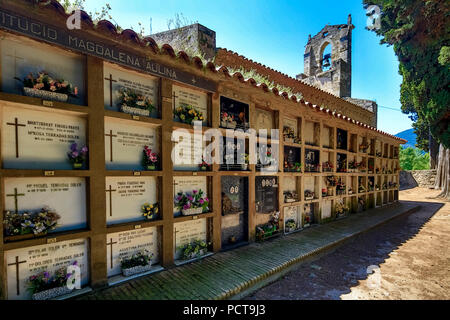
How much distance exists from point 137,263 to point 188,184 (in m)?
1.48

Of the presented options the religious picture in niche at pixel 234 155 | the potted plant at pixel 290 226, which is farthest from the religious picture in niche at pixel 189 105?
the potted plant at pixel 290 226

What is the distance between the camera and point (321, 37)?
70.9 ft

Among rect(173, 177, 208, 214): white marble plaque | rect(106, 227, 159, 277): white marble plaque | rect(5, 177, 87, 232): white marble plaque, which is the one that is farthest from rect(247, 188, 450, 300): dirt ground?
rect(5, 177, 87, 232): white marble plaque

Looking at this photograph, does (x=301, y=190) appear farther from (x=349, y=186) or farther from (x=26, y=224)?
(x=26, y=224)

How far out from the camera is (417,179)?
21.7 meters

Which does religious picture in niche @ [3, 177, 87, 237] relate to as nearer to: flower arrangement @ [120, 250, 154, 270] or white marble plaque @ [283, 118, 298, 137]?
flower arrangement @ [120, 250, 154, 270]

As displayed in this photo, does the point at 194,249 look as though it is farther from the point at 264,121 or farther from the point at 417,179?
the point at 417,179

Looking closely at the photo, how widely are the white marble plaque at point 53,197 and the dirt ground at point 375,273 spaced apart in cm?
281

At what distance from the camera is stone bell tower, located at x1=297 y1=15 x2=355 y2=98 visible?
18719 millimetres

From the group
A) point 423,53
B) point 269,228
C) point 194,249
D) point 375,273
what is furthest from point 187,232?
point 423,53

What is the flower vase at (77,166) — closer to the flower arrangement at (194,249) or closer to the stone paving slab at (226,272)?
the stone paving slab at (226,272)

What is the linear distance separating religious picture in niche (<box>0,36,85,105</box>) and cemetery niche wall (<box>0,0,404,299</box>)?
1cm

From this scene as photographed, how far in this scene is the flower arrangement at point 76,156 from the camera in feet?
9.02

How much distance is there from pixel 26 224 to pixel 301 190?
5766 mm
